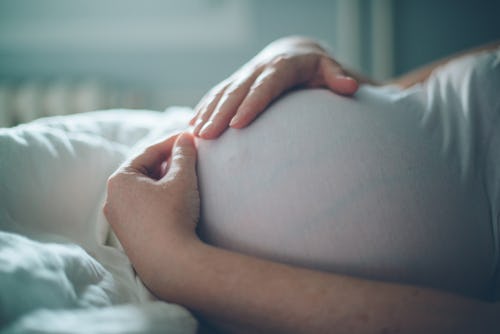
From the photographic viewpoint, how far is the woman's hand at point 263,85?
0.54 metres

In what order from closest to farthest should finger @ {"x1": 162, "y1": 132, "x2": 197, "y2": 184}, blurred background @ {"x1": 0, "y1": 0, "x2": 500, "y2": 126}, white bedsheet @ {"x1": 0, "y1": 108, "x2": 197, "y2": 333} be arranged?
white bedsheet @ {"x1": 0, "y1": 108, "x2": 197, "y2": 333} < finger @ {"x1": 162, "y1": 132, "x2": 197, "y2": 184} < blurred background @ {"x1": 0, "y1": 0, "x2": 500, "y2": 126}

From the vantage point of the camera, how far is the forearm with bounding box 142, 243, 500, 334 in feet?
1.29

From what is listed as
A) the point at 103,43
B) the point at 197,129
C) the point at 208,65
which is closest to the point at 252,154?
the point at 197,129

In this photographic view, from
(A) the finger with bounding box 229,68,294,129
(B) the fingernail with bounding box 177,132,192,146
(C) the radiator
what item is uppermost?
(A) the finger with bounding box 229,68,294,129

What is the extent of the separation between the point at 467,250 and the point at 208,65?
1383 millimetres

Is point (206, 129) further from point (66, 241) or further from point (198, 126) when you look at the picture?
point (66, 241)

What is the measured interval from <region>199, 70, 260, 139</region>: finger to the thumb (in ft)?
0.08

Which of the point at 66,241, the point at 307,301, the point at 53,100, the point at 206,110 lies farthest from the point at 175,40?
the point at 307,301

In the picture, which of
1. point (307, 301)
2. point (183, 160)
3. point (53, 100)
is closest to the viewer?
point (307, 301)

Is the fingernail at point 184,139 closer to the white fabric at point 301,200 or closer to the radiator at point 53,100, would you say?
the white fabric at point 301,200

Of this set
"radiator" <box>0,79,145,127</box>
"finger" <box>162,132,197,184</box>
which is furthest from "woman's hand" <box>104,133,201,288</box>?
"radiator" <box>0,79,145,127</box>

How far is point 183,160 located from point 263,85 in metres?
0.15

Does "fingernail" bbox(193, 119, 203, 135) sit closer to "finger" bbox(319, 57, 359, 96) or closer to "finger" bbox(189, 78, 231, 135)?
"finger" bbox(189, 78, 231, 135)

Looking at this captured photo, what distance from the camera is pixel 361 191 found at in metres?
0.46
